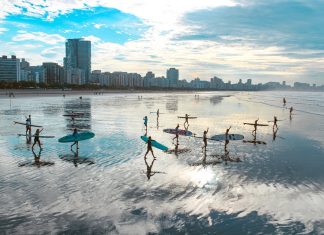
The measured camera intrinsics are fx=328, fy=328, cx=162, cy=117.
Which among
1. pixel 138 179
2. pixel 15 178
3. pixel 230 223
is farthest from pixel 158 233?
pixel 15 178

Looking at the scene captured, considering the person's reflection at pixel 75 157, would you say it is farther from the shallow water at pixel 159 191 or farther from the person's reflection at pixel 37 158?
the person's reflection at pixel 37 158

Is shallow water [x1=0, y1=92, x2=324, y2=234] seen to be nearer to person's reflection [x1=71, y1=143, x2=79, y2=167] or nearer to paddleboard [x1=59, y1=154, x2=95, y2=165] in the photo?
paddleboard [x1=59, y1=154, x2=95, y2=165]

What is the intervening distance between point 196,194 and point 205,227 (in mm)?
3953

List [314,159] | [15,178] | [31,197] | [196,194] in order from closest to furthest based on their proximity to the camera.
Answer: [31,197] → [196,194] → [15,178] → [314,159]

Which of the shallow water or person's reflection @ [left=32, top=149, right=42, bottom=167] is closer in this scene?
the shallow water

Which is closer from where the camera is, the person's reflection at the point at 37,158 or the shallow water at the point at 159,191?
the shallow water at the point at 159,191

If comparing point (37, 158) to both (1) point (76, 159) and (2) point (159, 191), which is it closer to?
(1) point (76, 159)

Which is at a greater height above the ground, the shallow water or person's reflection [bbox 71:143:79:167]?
person's reflection [bbox 71:143:79:167]

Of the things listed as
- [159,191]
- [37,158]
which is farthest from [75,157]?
[159,191]

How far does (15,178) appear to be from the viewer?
67.5ft

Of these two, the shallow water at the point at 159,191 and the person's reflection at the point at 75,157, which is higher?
the person's reflection at the point at 75,157

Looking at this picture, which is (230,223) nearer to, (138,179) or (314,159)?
(138,179)

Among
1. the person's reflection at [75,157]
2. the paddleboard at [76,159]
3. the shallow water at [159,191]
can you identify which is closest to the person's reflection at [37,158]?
the shallow water at [159,191]

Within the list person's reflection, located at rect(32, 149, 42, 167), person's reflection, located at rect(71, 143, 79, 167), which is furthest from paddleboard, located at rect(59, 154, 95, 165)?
person's reflection, located at rect(32, 149, 42, 167)
